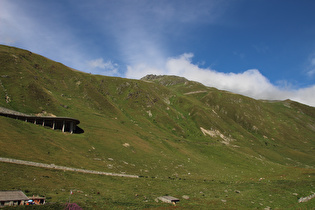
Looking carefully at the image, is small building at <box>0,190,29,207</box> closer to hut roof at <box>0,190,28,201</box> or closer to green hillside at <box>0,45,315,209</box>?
hut roof at <box>0,190,28,201</box>

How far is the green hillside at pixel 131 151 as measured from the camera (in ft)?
103

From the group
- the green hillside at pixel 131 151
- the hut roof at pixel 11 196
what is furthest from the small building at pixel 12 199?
the green hillside at pixel 131 151

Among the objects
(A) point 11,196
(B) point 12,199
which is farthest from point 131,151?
(B) point 12,199

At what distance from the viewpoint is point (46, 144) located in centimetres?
4866

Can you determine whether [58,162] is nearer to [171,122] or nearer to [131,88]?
[171,122]

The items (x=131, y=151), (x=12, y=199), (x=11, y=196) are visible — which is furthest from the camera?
(x=131, y=151)

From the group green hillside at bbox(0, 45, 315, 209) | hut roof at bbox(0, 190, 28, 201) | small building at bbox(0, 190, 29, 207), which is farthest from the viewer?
green hillside at bbox(0, 45, 315, 209)

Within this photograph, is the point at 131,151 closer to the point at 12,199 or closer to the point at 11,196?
the point at 11,196

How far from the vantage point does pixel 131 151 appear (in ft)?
230

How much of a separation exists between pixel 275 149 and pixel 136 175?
14659 cm

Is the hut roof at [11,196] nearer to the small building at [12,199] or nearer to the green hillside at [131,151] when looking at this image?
the small building at [12,199]

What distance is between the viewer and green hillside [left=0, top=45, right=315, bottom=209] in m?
31.5

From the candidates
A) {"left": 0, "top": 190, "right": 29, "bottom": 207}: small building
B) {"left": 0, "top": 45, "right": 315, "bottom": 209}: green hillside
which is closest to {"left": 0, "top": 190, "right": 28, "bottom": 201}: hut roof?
{"left": 0, "top": 190, "right": 29, "bottom": 207}: small building

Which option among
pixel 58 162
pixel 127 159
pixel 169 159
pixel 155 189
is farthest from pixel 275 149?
pixel 58 162
